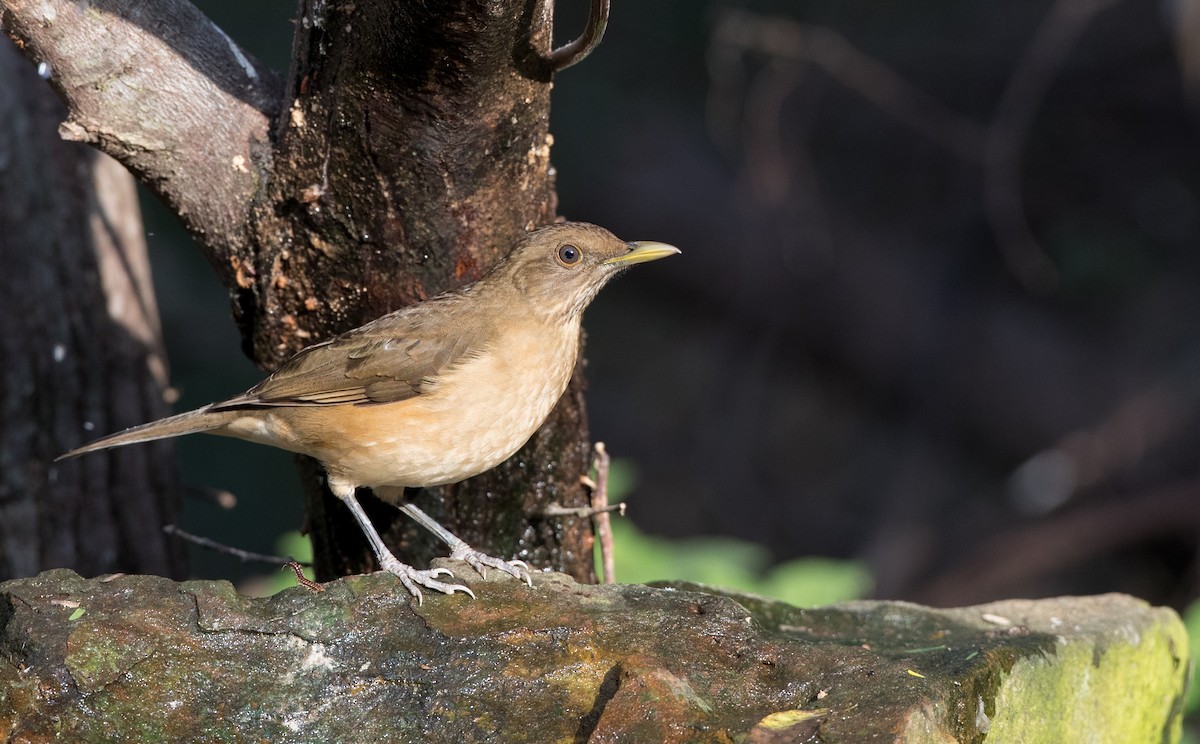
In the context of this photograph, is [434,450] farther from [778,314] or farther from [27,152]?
[778,314]

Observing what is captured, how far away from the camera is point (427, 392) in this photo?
423cm

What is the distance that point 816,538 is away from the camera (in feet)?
36.2

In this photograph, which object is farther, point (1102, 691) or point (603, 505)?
point (603, 505)

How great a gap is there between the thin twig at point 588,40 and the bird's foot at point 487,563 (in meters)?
1.49

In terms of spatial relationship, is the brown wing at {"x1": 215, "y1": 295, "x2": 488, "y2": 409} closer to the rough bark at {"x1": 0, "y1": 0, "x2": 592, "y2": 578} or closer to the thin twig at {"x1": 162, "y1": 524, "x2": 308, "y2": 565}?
the rough bark at {"x1": 0, "y1": 0, "x2": 592, "y2": 578}

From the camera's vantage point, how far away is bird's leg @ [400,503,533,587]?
3.77m

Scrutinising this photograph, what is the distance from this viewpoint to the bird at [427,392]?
409 cm

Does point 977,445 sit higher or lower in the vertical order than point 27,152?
higher

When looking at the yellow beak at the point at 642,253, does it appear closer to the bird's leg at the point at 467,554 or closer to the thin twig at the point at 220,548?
the bird's leg at the point at 467,554

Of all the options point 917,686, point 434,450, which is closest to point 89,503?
point 434,450

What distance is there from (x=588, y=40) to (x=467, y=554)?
1.63 meters

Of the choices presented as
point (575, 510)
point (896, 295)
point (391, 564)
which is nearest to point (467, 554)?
point (391, 564)

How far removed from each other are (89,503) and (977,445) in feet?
24.2

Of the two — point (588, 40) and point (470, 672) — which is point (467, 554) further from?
point (588, 40)
